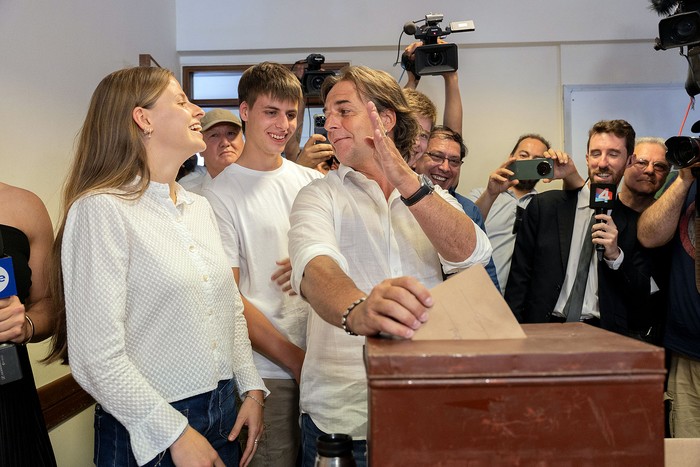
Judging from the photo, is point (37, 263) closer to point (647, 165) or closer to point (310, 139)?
point (310, 139)

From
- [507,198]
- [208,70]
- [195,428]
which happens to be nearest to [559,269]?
[507,198]

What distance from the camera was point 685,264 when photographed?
244cm

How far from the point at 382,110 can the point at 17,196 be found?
0.83 metres

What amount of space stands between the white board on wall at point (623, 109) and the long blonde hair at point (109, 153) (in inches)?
155

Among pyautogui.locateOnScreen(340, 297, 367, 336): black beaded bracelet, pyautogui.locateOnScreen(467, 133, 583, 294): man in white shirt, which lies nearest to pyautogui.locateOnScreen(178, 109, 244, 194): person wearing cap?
pyautogui.locateOnScreen(467, 133, 583, 294): man in white shirt

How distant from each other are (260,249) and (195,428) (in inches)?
26.8

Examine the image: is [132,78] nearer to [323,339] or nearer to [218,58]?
[323,339]

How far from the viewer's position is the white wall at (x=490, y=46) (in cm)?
490

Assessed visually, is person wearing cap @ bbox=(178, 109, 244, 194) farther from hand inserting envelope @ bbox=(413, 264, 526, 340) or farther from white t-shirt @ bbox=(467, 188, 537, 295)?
hand inserting envelope @ bbox=(413, 264, 526, 340)

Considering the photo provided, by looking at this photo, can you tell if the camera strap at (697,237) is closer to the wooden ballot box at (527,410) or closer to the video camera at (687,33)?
the video camera at (687,33)

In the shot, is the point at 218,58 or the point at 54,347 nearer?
the point at 54,347

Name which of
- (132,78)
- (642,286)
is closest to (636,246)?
(642,286)

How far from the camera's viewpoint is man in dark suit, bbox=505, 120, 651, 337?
253 cm

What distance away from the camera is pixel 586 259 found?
2598 millimetres
